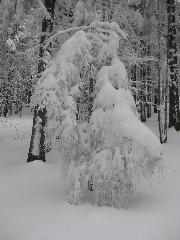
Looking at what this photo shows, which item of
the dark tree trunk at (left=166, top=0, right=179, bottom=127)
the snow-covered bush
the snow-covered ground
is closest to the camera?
→ the snow-covered ground

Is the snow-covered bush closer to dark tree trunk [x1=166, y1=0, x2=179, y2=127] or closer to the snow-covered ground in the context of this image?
the snow-covered ground

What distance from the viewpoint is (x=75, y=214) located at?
26.7 ft

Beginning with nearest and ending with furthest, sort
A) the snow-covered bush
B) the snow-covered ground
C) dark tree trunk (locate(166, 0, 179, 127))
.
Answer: the snow-covered ground < the snow-covered bush < dark tree trunk (locate(166, 0, 179, 127))

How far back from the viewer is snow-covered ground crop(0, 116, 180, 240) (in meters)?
7.32

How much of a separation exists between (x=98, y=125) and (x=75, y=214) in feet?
6.21

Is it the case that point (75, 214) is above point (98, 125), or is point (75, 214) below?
below

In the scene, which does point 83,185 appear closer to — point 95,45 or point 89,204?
point 89,204

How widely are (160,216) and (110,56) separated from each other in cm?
369

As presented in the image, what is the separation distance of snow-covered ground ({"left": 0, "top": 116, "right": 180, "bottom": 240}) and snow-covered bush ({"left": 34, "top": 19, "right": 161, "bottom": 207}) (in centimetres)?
51

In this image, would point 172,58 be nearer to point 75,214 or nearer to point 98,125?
point 98,125

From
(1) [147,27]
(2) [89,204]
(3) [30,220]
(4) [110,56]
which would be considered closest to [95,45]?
(4) [110,56]

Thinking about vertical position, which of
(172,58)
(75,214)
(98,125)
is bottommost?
(75,214)

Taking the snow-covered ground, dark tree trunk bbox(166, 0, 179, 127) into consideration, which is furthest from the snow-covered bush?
dark tree trunk bbox(166, 0, 179, 127)

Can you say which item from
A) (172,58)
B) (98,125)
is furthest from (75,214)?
(172,58)
